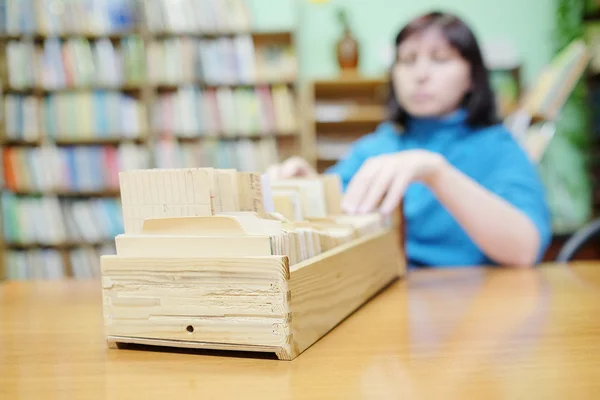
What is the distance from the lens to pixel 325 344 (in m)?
0.60

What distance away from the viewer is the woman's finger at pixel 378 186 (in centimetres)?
94

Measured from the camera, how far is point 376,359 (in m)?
0.54

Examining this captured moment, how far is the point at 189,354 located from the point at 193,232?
121 millimetres

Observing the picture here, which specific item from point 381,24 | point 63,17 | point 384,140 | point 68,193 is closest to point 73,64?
point 63,17

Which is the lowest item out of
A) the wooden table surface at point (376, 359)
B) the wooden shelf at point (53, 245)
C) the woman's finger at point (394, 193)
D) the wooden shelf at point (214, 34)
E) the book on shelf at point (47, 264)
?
the book on shelf at point (47, 264)

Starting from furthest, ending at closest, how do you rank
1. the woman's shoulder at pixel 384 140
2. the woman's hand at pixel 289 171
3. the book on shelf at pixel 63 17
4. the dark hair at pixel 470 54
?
the book on shelf at pixel 63 17
the woman's shoulder at pixel 384 140
the dark hair at pixel 470 54
the woman's hand at pixel 289 171

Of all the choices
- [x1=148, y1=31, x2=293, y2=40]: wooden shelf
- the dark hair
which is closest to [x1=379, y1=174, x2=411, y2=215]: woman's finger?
the dark hair

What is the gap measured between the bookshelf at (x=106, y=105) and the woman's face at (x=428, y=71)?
224 centimetres

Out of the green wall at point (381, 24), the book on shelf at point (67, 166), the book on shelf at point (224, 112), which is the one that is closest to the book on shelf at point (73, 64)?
the book on shelf at point (224, 112)

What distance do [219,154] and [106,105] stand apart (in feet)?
2.51

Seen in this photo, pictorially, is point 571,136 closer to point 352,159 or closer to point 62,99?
point 352,159

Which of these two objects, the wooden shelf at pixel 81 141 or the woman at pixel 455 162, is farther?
the wooden shelf at pixel 81 141

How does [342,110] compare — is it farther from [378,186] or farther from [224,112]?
[378,186]

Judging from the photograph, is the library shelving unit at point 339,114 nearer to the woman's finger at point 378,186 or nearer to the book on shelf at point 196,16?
the book on shelf at point 196,16
